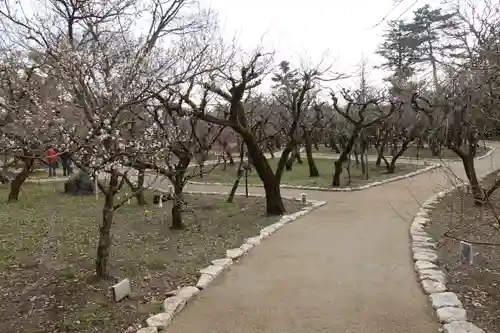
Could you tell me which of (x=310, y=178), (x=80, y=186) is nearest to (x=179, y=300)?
(x=80, y=186)

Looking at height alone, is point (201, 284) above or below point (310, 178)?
below

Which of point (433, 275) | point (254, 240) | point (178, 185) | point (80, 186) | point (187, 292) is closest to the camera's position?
point (187, 292)

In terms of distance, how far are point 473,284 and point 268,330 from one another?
252cm

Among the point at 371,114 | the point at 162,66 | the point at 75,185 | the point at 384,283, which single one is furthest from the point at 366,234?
the point at 371,114

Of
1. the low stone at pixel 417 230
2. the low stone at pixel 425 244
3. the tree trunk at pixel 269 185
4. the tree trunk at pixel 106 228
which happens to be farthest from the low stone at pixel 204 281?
the tree trunk at pixel 269 185

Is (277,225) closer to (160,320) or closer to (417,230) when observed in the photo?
(417,230)

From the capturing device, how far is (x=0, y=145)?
486 cm

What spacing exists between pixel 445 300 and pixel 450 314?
37 centimetres

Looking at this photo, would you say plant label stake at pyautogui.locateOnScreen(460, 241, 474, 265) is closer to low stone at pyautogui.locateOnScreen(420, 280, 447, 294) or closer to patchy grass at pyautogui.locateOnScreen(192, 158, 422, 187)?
low stone at pyautogui.locateOnScreen(420, 280, 447, 294)

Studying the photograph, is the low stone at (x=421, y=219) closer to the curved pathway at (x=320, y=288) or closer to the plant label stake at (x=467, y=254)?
the curved pathway at (x=320, y=288)

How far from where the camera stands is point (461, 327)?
3.90 metres

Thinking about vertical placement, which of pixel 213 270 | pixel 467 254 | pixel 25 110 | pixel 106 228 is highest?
pixel 25 110

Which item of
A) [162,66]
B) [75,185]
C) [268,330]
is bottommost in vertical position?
[268,330]

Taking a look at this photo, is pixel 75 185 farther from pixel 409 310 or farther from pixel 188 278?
pixel 409 310
